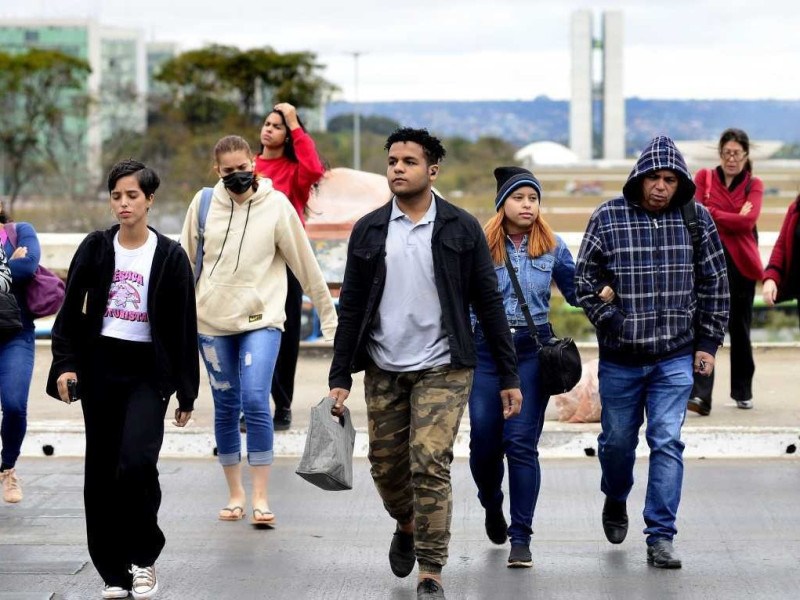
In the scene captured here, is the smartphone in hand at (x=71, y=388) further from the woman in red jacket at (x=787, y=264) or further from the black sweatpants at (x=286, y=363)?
the woman in red jacket at (x=787, y=264)

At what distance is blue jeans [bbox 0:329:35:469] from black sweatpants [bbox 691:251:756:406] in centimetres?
409

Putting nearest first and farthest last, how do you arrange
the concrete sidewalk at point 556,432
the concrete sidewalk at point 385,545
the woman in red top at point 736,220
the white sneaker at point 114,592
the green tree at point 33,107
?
the white sneaker at point 114,592, the concrete sidewalk at point 385,545, the concrete sidewalk at point 556,432, the woman in red top at point 736,220, the green tree at point 33,107

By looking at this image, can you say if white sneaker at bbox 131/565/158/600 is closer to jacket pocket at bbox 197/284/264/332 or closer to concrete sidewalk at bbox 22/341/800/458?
jacket pocket at bbox 197/284/264/332

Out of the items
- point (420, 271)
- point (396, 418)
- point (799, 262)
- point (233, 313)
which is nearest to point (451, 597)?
point (396, 418)

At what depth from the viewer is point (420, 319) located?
648 centimetres

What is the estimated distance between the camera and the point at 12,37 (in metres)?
148

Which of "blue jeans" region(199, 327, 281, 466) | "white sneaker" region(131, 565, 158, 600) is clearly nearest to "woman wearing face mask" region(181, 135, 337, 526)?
"blue jeans" region(199, 327, 281, 466)

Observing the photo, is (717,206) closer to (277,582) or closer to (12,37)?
(277,582)

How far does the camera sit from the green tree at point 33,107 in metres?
61.6

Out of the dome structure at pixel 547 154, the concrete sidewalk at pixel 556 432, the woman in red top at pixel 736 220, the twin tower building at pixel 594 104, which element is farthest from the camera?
the twin tower building at pixel 594 104

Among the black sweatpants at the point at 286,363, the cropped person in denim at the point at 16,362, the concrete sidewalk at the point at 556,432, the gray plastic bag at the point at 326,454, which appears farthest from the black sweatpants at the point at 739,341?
the gray plastic bag at the point at 326,454

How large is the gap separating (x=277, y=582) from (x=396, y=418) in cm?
92

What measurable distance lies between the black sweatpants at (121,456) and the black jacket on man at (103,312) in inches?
3.0

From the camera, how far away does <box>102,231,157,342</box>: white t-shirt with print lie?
660 cm
